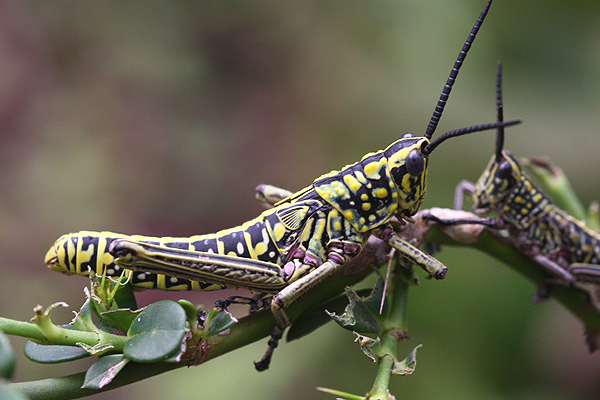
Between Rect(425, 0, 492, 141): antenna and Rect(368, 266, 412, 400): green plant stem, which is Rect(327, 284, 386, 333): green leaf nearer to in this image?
Rect(368, 266, 412, 400): green plant stem

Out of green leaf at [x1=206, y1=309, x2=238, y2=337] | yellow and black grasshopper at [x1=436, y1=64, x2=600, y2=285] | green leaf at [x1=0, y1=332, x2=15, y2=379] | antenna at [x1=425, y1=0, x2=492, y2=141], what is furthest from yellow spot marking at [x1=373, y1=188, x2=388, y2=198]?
green leaf at [x1=0, y1=332, x2=15, y2=379]

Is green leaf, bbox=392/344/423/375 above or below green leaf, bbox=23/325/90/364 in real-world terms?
below

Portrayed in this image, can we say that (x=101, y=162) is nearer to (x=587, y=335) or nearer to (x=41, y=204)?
(x=41, y=204)

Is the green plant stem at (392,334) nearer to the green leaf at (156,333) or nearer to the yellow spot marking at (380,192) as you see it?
the yellow spot marking at (380,192)

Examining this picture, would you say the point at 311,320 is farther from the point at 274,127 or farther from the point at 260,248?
the point at 274,127

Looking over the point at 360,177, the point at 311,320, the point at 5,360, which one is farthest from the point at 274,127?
the point at 5,360

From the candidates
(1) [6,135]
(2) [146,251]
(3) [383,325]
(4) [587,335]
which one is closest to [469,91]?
(4) [587,335]
